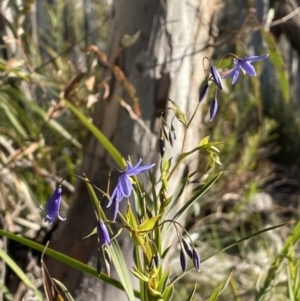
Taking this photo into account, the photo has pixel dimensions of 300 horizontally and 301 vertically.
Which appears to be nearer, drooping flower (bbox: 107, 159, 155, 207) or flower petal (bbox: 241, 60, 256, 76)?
drooping flower (bbox: 107, 159, 155, 207)

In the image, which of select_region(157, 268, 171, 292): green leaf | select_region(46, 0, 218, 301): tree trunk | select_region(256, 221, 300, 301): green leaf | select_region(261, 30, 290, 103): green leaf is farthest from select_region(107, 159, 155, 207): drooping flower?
select_region(261, 30, 290, 103): green leaf

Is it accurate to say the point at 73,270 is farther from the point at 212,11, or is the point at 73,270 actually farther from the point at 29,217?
the point at 212,11

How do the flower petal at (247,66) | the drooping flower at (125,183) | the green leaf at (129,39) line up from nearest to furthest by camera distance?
the drooping flower at (125,183) → the flower petal at (247,66) → the green leaf at (129,39)

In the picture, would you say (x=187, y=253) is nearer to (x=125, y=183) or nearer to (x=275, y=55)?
(x=125, y=183)

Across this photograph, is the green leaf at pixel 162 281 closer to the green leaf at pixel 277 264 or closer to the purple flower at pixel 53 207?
the purple flower at pixel 53 207

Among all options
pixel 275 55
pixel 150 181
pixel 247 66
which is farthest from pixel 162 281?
pixel 275 55

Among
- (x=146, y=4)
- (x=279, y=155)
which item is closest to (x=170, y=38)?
(x=146, y=4)

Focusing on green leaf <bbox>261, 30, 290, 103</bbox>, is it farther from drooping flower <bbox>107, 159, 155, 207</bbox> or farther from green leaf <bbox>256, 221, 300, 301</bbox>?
A: drooping flower <bbox>107, 159, 155, 207</bbox>

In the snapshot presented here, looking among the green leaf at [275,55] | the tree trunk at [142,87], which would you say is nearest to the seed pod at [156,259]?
the tree trunk at [142,87]
